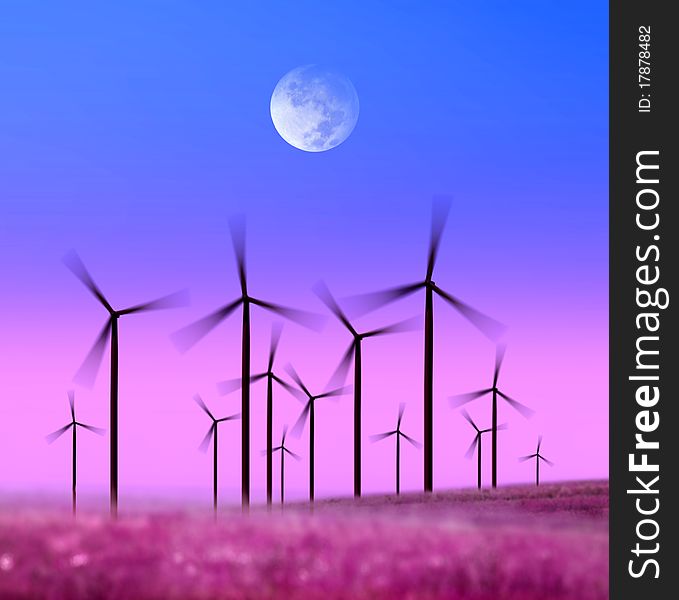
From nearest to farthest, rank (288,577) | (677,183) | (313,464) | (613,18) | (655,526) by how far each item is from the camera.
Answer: (288,577), (655,526), (677,183), (613,18), (313,464)

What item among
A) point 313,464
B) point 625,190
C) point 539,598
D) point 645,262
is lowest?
point 313,464

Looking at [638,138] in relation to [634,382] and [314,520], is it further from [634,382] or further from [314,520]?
[314,520]

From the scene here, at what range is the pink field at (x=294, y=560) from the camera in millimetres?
17562

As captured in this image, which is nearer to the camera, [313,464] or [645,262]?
[645,262]

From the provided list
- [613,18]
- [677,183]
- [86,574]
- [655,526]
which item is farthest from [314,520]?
[613,18]

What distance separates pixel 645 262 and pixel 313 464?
179 feet

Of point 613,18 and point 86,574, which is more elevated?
point 613,18

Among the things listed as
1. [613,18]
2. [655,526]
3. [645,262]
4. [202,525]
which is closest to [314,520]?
[202,525]

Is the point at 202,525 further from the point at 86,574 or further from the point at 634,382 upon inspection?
the point at 634,382

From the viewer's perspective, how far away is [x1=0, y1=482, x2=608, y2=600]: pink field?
57.6ft

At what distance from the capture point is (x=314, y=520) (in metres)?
23.5

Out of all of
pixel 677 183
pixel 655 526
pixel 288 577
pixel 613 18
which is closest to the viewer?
pixel 288 577

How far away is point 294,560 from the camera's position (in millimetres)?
18641

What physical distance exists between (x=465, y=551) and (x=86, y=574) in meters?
8.03
